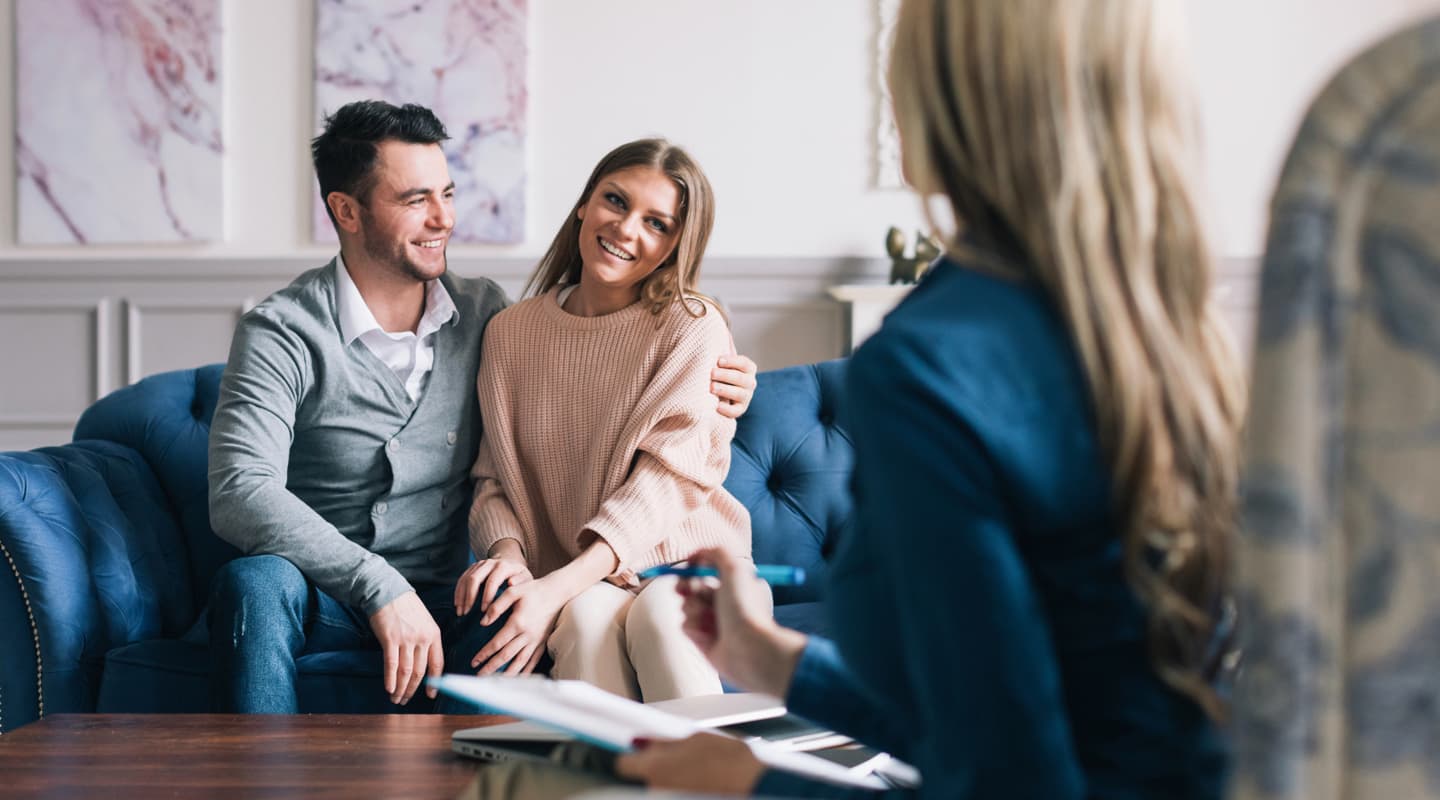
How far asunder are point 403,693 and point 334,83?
2.70 metres

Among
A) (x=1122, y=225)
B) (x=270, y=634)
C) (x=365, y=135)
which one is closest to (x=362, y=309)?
(x=365, y=135)

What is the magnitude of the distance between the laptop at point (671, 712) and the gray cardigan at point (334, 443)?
728 mm

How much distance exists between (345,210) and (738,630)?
144 centimetres

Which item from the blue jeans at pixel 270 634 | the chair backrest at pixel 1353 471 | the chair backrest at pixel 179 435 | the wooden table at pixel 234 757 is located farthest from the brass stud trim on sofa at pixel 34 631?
the chair backrest at pixel 1353 471

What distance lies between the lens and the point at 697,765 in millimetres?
811

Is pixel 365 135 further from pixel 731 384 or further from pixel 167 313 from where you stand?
pixel 167 313

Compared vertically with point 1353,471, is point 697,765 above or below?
below

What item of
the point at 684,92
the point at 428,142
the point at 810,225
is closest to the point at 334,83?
the point at 684,92

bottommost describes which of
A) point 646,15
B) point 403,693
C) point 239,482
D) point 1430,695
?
point 403,693

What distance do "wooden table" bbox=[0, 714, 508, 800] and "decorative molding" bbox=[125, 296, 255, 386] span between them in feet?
9.31

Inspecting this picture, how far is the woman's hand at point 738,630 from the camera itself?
91 centimetres

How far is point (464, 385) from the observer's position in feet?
6.77

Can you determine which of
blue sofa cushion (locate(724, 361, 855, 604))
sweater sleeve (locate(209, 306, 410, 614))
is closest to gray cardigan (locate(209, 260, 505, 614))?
sweater sleeve (locate(209, 306, 410, 614))

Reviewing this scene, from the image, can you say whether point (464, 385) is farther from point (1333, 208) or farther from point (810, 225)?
point (810, 225)
